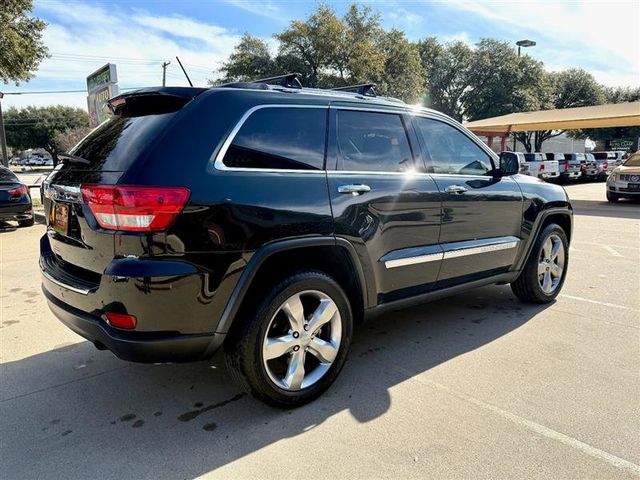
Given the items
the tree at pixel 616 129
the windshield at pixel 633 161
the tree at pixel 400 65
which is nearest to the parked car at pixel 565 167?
the windshield at pixel 633 161

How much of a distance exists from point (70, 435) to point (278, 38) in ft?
109

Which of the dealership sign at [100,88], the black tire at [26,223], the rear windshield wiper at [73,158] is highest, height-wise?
the dealership sign at [100,88]

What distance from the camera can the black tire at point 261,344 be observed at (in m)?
2.67

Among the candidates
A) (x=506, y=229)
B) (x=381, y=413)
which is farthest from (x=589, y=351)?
(x=381, y=413)

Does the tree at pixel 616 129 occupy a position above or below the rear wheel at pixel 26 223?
above

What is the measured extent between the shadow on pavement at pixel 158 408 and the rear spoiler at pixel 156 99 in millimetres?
1798

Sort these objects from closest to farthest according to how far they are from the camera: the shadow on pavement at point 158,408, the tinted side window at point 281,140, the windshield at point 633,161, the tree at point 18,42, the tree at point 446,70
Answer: the shadow on pavement at point 158,408 < the tinted side window at point 281,140 < the tree at point 18,42 < the windshield at point 633,161 < the tree at point 446,70

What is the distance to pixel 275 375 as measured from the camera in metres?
2.92

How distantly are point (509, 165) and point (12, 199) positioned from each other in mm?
9282

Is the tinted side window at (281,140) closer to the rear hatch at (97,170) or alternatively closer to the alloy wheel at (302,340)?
the rear hatch at (97,170)

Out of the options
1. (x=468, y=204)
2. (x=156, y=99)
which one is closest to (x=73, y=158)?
(x=156, y=99)

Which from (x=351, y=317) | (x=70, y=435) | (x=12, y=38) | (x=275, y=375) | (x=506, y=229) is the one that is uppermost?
(x=12, y=38)

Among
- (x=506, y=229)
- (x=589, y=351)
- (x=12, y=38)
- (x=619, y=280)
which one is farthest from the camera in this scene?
(x=12, y=38)

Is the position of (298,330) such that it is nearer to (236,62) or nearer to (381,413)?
(381,413)
